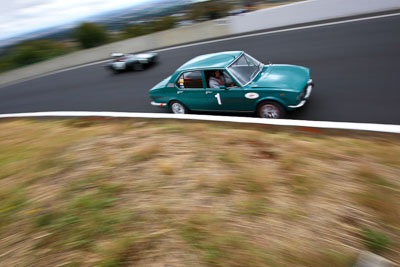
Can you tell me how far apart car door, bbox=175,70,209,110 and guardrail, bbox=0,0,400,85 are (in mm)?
8379

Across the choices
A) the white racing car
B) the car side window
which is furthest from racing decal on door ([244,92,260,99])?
the white racing car

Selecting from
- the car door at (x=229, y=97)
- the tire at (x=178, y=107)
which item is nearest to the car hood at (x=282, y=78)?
the car door at (x=229, y=97)

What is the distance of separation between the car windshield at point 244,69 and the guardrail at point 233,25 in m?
7.66

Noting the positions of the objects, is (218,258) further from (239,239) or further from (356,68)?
(356,68)

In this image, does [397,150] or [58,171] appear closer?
[397,150]

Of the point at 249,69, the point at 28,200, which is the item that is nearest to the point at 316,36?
the point at 249,69

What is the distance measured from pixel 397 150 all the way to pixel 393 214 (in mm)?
1384

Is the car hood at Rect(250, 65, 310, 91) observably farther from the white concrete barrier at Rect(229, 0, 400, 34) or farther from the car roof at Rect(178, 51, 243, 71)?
the white concrete barrier at Rect(229, 0, 400, 34)

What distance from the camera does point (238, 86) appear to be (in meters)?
5.77

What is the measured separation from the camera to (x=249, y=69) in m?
6.17

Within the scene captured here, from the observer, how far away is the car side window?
6214 millimetres

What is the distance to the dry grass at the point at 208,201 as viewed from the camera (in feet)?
8.61

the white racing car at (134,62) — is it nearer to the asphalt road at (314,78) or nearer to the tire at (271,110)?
the asphalt road at (314,78)

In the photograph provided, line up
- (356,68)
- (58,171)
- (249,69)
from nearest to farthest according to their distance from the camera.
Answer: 1. (58,171)
2. (249,69)
3. (356,68)
